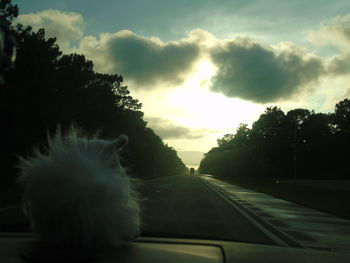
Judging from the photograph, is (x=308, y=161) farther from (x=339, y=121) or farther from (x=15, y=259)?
(x=15, y=259)

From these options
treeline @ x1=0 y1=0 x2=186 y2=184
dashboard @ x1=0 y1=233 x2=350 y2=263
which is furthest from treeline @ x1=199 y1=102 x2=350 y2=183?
dashboard @ x1=0 y1=233 x2=350 y2=263

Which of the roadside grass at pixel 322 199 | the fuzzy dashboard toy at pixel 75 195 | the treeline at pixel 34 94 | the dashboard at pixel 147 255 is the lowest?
the roadside grass at pixel 322 199

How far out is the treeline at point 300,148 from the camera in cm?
12512

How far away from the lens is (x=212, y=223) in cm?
1402

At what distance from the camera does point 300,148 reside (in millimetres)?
136750

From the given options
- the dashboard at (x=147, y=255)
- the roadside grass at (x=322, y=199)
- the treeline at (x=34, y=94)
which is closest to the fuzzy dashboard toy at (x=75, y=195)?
the dashboard at (x=147, y=255)

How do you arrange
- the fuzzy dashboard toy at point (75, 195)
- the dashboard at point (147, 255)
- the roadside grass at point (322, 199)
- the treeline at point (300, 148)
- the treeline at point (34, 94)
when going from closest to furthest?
the dashboard at point (147, 255) < the fuzzy dashboard toy at point (75, 195) < the roadside grass at point (322, 199) < the treeline at point (34, 94) < the treeline at point (300, 148)

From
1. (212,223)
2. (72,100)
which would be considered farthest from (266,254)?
(72,100)

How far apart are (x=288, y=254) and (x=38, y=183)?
2.22m

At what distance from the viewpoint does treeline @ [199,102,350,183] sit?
12512 centimetres

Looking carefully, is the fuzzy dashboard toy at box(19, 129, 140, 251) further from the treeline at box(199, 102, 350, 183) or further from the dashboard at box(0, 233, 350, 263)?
the treeline at box(199, 102, 350, 183)

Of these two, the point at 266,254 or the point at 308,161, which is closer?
the point at 266,254

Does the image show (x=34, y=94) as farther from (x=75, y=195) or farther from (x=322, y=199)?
(x=75, y=195)

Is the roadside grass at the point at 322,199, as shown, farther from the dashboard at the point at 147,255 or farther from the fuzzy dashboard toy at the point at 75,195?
the fuzzy dashboard toy at the point at 75,195
